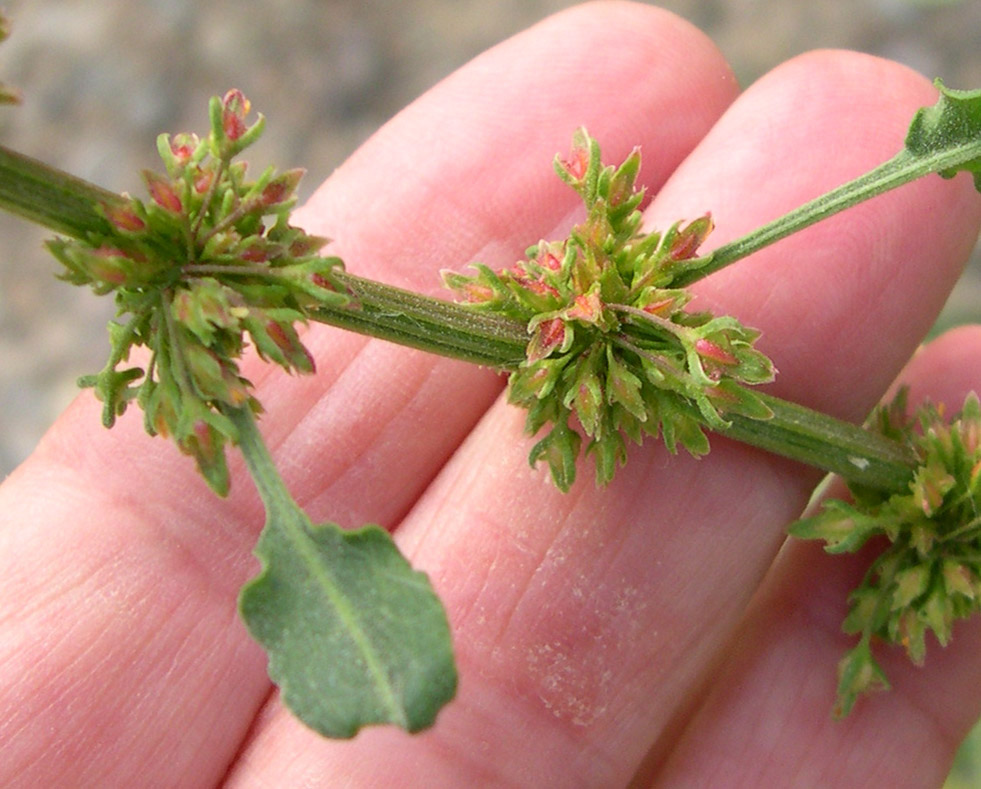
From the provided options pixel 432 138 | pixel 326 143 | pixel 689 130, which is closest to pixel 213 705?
pixel 432 138

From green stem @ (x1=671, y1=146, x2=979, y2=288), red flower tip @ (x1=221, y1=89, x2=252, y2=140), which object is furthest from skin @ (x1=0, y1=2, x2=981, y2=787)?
red flower tip @ (x1=221, y1=89, x2=252, y2=140)

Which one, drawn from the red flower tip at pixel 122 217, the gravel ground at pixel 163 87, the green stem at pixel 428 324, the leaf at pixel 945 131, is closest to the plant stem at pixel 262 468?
the green stem at pixel 428 324

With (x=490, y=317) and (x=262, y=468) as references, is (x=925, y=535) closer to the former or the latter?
(x=490, y=317)

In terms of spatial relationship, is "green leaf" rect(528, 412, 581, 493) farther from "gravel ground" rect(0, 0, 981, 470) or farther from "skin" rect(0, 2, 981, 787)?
"gravel ground" rect(0, 0, 981, 470)

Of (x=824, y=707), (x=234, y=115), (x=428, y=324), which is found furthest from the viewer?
(x=824, y=707)

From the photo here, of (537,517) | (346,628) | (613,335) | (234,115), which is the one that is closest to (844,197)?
(613,335)

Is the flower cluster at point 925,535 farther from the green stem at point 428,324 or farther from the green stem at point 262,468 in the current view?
the green stem at point 262,468
